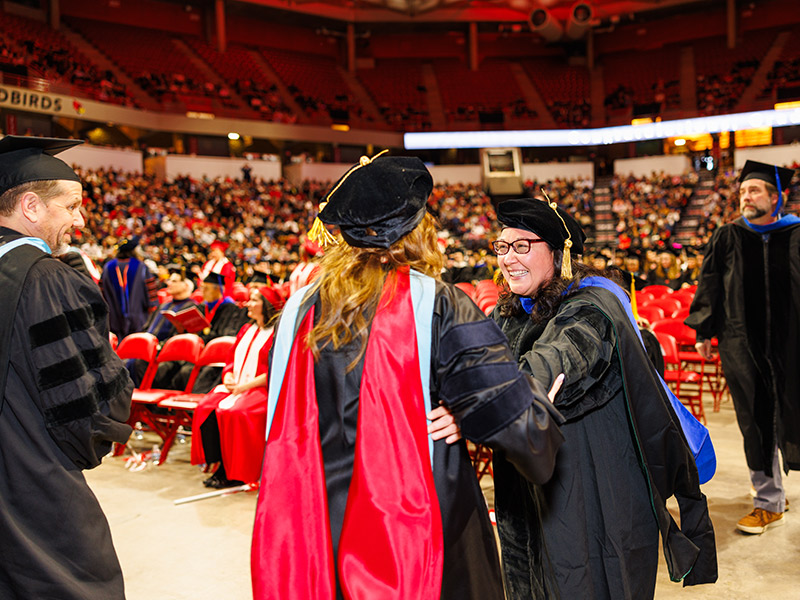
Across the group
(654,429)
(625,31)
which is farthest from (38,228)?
(625,31)

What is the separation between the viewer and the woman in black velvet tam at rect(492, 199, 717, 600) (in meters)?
2.25

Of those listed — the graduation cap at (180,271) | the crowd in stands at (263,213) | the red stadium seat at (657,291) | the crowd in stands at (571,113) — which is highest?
the crowd in stands at (571,113)

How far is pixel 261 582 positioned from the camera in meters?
1.68

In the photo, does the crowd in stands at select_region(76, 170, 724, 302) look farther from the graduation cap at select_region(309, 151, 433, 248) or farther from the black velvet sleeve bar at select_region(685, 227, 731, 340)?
the graduation cap at select_region(309, 151, 433, 248)

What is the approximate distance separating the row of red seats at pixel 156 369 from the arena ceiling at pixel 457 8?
27711 millimetres

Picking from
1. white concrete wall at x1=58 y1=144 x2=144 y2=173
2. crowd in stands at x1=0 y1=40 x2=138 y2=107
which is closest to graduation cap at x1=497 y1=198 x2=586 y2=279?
white concrete wall at x1=58 y1=144 x2=144 y2=173

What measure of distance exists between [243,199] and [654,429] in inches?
982

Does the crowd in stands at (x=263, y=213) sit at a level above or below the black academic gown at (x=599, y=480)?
above

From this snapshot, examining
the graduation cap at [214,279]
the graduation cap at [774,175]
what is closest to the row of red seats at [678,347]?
the graduation cap at [774,175]

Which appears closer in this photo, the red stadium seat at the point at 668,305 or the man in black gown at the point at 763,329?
the man in black gown at the point at 763,329

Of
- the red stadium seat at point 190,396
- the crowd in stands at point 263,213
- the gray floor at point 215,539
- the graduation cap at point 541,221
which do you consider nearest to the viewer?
the graduation cap at point 541,221

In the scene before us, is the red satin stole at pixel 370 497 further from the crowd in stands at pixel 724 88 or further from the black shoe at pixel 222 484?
the crowd in stands at pixel 724 88

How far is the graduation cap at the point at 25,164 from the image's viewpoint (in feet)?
7.47

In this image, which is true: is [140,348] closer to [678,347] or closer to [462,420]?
[462,420]
